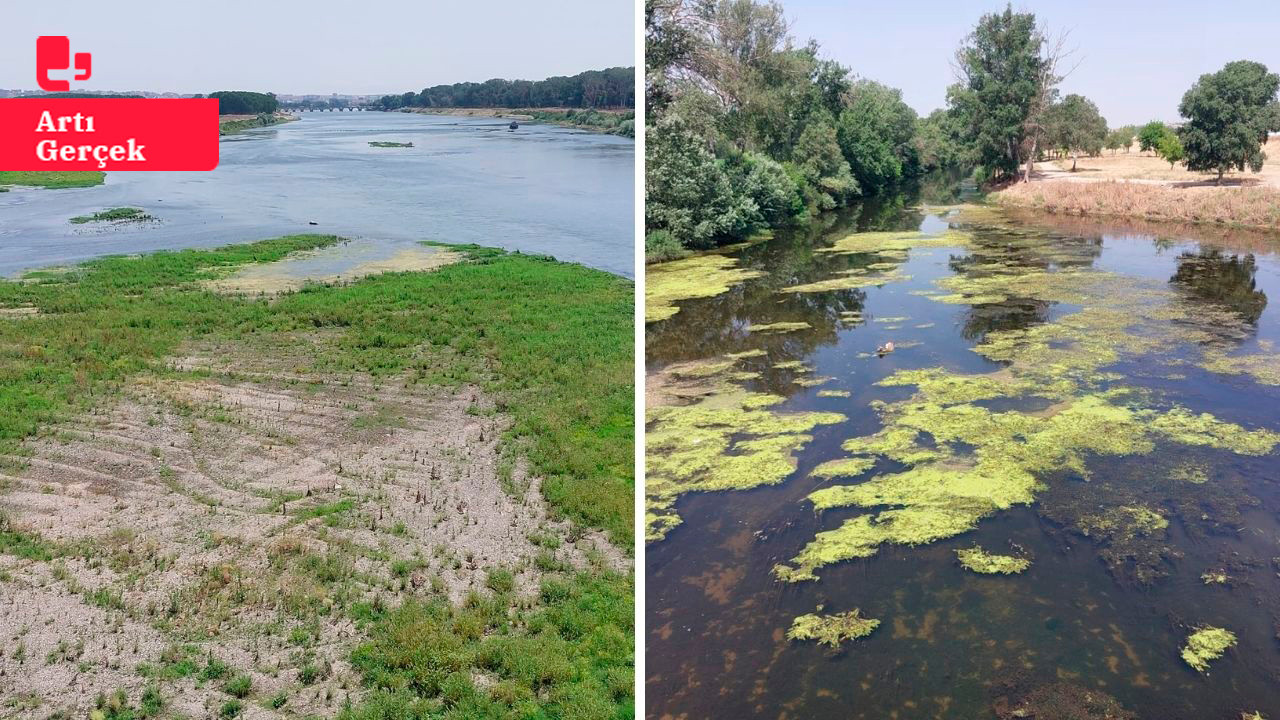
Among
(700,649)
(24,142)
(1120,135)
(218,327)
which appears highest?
(1120,135)

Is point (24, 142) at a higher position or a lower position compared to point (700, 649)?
higher

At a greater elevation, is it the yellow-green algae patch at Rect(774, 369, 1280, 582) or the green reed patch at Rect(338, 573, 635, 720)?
the yellow-green algae patch at Rect(774, 369, 1280, 582)

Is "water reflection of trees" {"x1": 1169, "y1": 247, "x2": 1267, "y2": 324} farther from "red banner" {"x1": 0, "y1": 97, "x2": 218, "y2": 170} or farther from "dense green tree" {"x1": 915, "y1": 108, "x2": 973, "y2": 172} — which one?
"dense green tree" {"x1": 915, "y1": 108, "x2": 973, "y2": 172}

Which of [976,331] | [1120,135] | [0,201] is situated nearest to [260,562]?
[976,331]

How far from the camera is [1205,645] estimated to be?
4352mm

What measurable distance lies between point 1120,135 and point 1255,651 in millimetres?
37756

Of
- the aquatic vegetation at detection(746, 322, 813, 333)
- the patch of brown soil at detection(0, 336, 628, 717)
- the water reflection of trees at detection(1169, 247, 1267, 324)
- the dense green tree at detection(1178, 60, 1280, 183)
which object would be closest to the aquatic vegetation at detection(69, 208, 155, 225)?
the patch of brown soil at detection(0, 336, 628, 717)

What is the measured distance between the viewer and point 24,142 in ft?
15.6

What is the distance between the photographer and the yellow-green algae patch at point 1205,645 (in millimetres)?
4250

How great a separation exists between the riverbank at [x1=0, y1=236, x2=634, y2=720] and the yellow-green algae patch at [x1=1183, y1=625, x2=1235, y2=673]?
2.65 metres

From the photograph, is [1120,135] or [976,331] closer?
[976,331]

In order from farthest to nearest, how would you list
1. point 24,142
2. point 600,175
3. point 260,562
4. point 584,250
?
point 600,175
point 584,250
point 260,562
point 24,142

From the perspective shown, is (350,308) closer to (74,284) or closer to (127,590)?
(74,284)

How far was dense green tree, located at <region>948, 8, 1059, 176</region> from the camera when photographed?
996 inches
